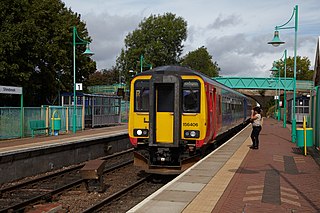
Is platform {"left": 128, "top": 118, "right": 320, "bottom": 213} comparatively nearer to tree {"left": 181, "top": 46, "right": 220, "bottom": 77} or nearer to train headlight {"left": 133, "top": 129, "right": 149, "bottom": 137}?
train headlight {"left": 133, "top": 129, "right": 149, "bottom": 137}

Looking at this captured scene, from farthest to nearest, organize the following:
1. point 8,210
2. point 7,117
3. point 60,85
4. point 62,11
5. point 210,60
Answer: point 210,60
point 62,11
point 60,85
point 7,117
point 8,210

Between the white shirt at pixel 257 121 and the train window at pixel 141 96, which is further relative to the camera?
the white shirt at pixel 257 121

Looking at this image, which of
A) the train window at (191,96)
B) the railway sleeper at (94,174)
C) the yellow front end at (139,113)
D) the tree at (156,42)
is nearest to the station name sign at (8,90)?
the yellow front end at (139,113)

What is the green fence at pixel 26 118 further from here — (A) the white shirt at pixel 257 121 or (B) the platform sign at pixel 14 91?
(A) the white shirt at pixel 257 121

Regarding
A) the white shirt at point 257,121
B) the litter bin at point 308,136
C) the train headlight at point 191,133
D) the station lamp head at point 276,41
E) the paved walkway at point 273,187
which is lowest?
the paved walkway at point 273,187

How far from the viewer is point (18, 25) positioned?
24.6m

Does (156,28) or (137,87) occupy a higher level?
(156,28)

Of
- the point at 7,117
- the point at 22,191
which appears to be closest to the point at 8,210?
the point at 22,191

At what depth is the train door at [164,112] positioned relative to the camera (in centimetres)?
1155

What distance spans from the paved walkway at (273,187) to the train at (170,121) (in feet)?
5.42

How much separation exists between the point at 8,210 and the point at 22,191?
87.9 inches

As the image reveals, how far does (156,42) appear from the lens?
63406 millimetres

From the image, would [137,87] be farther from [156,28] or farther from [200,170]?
[156,28]

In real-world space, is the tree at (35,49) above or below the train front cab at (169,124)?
above
